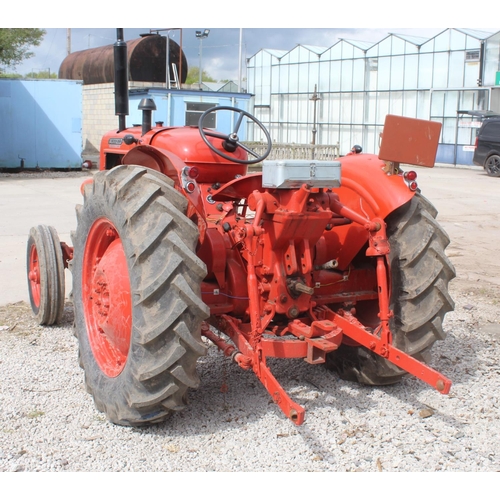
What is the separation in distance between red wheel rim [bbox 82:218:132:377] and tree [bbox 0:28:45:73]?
97.3 ft

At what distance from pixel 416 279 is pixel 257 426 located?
47.9 inches

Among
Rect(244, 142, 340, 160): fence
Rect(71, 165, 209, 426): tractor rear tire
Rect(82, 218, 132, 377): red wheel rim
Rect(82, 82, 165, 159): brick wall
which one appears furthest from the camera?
Rect(82, 82, 165, 159): brick wall

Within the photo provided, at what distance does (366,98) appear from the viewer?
91.6 ft

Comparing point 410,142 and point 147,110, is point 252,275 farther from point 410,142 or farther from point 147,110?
point 147,110

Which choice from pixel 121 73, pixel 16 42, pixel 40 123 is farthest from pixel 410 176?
pixel 16 42

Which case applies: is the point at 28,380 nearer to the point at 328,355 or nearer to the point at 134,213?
the point at 134,213

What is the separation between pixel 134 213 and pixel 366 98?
2609 cm

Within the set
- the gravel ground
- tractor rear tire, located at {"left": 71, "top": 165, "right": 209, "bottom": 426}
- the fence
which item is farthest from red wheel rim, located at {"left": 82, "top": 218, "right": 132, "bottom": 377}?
the fence

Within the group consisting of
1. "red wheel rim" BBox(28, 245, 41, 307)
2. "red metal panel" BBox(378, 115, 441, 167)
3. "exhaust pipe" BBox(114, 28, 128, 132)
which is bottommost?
"red wheel rim" BBox(28, 245, 41, 307)

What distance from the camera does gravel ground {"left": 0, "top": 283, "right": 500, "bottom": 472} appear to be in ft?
10.5

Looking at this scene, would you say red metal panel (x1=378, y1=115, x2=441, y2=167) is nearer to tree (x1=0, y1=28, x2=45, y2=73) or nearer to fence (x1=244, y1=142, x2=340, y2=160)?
fence (x1=244, y1=142, x2=340, y2=160)

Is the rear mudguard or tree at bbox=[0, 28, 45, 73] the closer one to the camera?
the rear mudguard

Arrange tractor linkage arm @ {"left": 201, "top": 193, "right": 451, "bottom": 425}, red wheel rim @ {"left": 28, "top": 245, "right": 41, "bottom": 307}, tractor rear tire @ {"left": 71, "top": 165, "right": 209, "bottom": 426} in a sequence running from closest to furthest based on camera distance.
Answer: tractor rear tire @ {"left": 71, "top": 165, "right": 209, "bottom": 426} → tractor linkage arm @ {"left": 201, "top": 193, "right": 451, "bottom": 425} → red wheel rim @ {"left": 28, "top": 245, "right": 41, "bottom": 307}

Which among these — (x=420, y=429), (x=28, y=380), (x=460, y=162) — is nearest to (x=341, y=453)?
(x=420, y=429)
